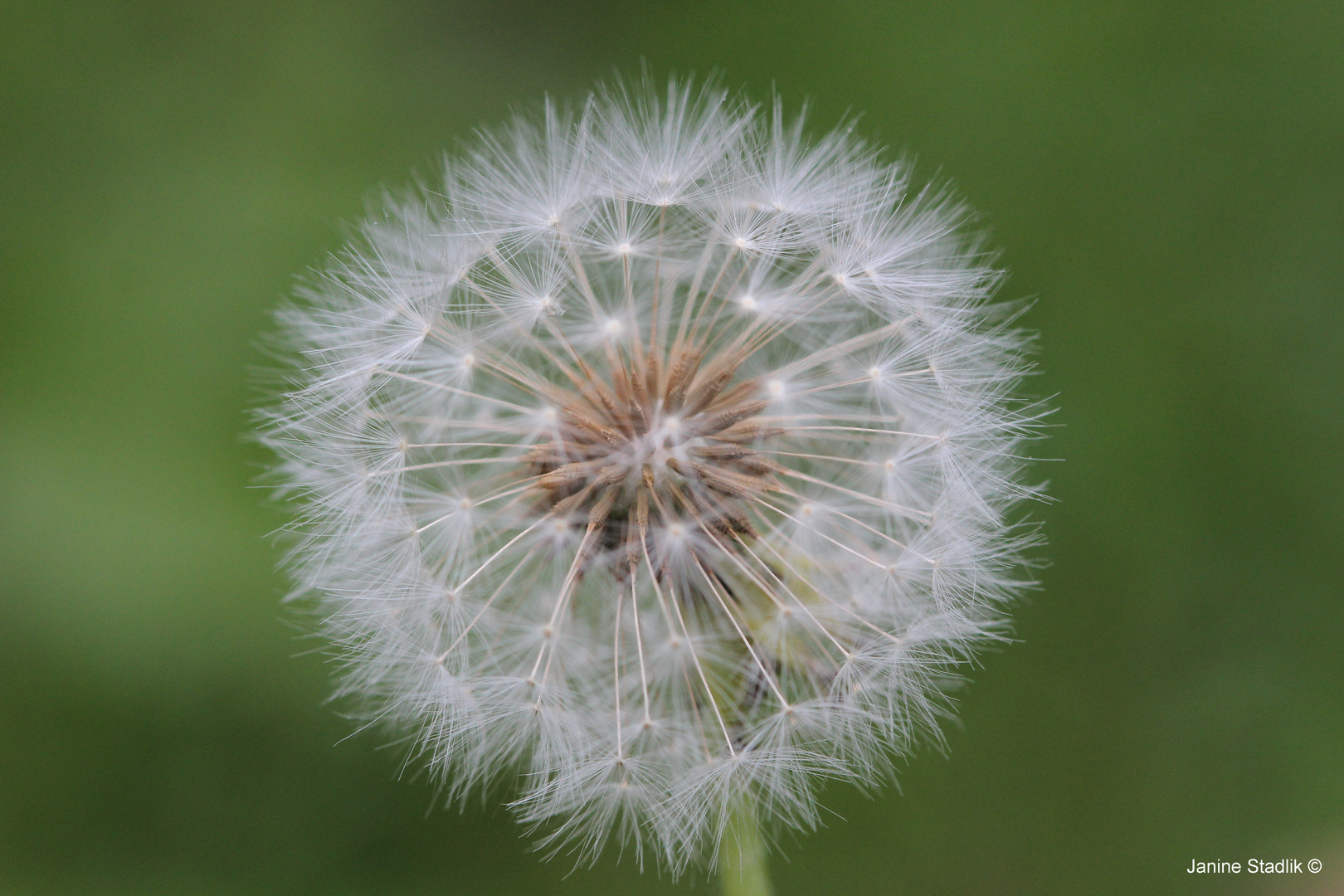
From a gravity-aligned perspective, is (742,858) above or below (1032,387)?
below

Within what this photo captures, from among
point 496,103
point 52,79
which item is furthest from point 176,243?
point 496,103

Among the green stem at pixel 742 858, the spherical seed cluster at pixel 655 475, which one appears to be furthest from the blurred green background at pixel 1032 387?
the green stem at pixel 742 858

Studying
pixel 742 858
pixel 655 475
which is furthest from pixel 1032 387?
pixel 742 858

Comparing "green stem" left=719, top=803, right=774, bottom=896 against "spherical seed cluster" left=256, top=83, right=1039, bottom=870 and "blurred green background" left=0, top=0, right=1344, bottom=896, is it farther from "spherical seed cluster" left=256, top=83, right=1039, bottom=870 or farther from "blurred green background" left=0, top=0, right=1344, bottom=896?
"blurred green background" left=0, top=0, right=1344, bottom=896

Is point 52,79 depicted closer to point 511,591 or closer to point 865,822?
point 511,591

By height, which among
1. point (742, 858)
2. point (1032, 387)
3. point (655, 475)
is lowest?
point (742, 858)

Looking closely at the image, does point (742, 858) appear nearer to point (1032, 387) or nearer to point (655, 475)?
point (655, 475)

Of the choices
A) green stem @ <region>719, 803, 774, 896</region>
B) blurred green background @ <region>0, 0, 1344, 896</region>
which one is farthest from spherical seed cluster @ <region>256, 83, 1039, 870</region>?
blurred green background @ <region>0, 0, 1344, 896</region>
